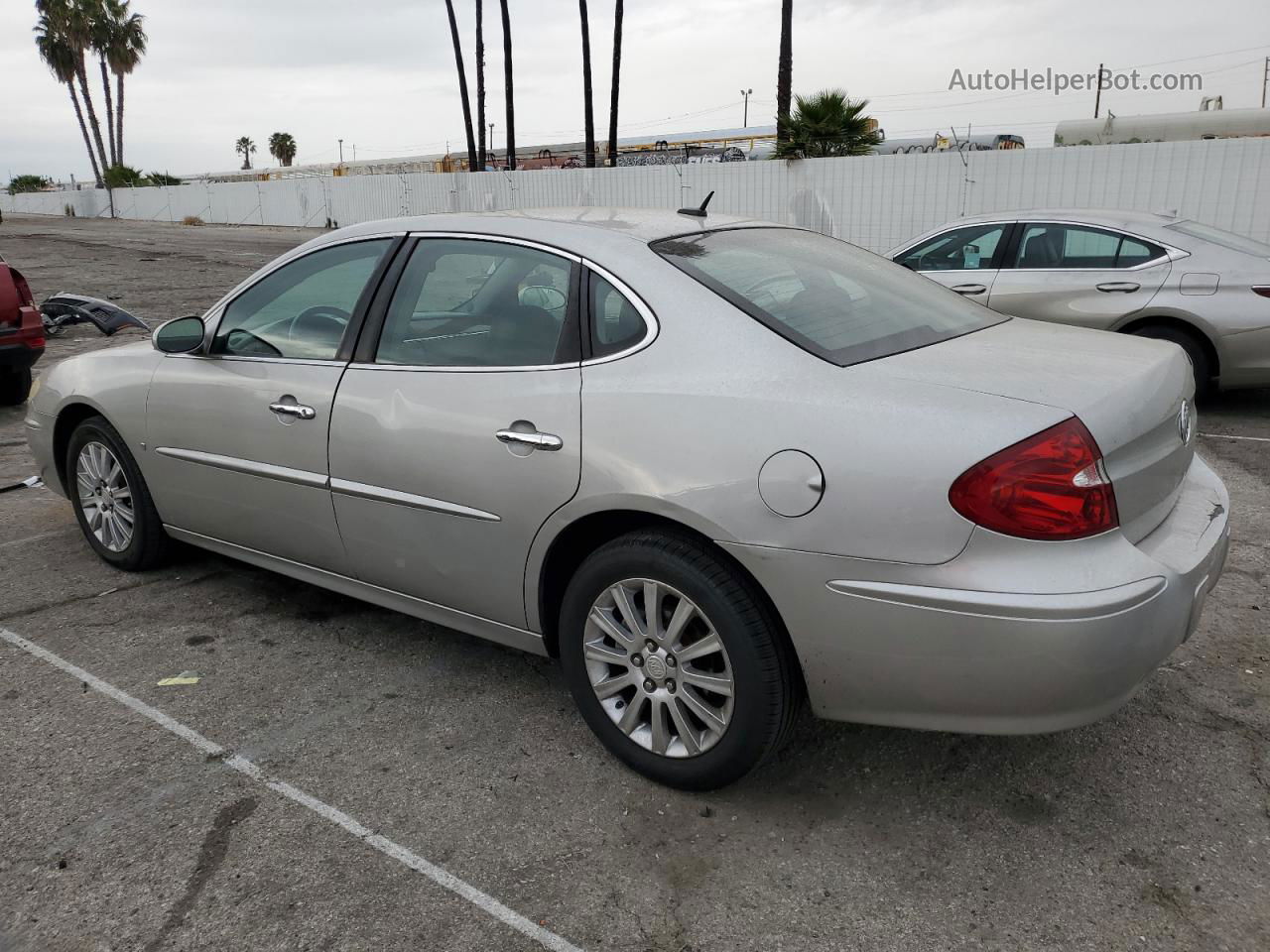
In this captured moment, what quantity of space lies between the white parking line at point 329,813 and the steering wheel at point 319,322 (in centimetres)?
138

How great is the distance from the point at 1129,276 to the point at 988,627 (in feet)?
19.3

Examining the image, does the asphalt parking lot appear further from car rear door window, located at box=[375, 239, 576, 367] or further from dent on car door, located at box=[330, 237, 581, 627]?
car rear door window, located at box=[375, 239, 576, 367]

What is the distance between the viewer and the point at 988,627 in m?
2.33

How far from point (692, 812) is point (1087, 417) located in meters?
1.44

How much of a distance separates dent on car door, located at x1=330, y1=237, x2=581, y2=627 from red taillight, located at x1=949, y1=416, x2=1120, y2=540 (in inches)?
41.8

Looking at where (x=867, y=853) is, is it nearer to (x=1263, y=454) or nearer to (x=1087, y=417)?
(x=1087, y=417)

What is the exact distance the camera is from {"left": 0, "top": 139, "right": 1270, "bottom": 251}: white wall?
1426 cm

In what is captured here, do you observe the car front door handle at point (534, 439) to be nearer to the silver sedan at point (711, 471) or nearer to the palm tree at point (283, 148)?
the silver sedan at point (711, 471)

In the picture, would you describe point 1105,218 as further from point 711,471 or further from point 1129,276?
point 711,471

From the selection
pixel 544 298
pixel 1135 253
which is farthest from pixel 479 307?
pixel 1135 253

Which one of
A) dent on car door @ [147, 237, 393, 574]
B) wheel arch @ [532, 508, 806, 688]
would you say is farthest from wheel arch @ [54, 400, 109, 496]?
wheel arch @ [532, 508, 806, 688]

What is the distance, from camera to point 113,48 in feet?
210

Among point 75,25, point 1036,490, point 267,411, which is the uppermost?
point 75,25

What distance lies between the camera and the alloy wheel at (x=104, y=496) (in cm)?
452
